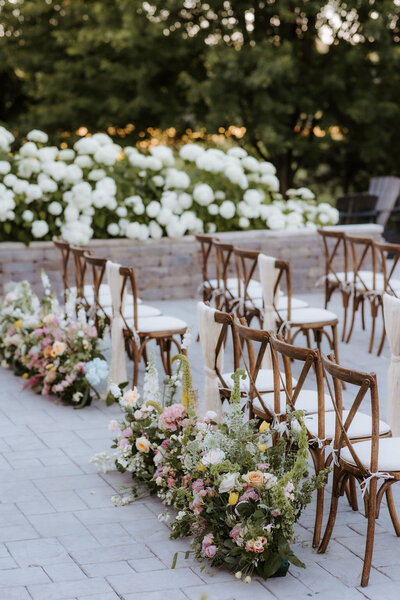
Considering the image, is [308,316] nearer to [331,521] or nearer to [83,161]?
[331,521]

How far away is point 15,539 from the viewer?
4234 millimetres

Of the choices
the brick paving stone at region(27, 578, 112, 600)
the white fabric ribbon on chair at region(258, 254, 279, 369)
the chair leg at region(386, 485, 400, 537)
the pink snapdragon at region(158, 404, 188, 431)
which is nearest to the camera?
the brick paving stone at region(27, 578, 112, 600)

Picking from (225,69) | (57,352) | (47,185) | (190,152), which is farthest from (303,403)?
(225,69)

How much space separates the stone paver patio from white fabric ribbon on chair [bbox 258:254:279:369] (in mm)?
1723

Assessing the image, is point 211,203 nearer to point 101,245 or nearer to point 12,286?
point 101,245

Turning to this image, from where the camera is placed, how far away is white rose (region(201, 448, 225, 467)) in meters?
3.98

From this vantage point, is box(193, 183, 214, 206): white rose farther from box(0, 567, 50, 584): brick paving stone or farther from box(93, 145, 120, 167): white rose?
box(0, 567, 50, 584): brick paving stone

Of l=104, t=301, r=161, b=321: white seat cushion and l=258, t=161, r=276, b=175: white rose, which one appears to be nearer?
l=104, t=301, r=161, b=321: white seat cushion

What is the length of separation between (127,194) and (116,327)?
383 centimetres

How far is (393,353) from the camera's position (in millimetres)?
5340

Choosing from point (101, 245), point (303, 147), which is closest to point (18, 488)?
point (101, 245)

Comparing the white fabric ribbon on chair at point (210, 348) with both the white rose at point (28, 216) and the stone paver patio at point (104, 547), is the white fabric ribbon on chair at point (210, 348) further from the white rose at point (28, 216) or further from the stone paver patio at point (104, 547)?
the white rose at point (28, 216)

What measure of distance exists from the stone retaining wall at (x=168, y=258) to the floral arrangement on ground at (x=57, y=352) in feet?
8.25

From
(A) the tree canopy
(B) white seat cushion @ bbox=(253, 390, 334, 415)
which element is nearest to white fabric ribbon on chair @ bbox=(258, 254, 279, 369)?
(B) white seat cushion @ bbox=(253, 390, 334, 415)
